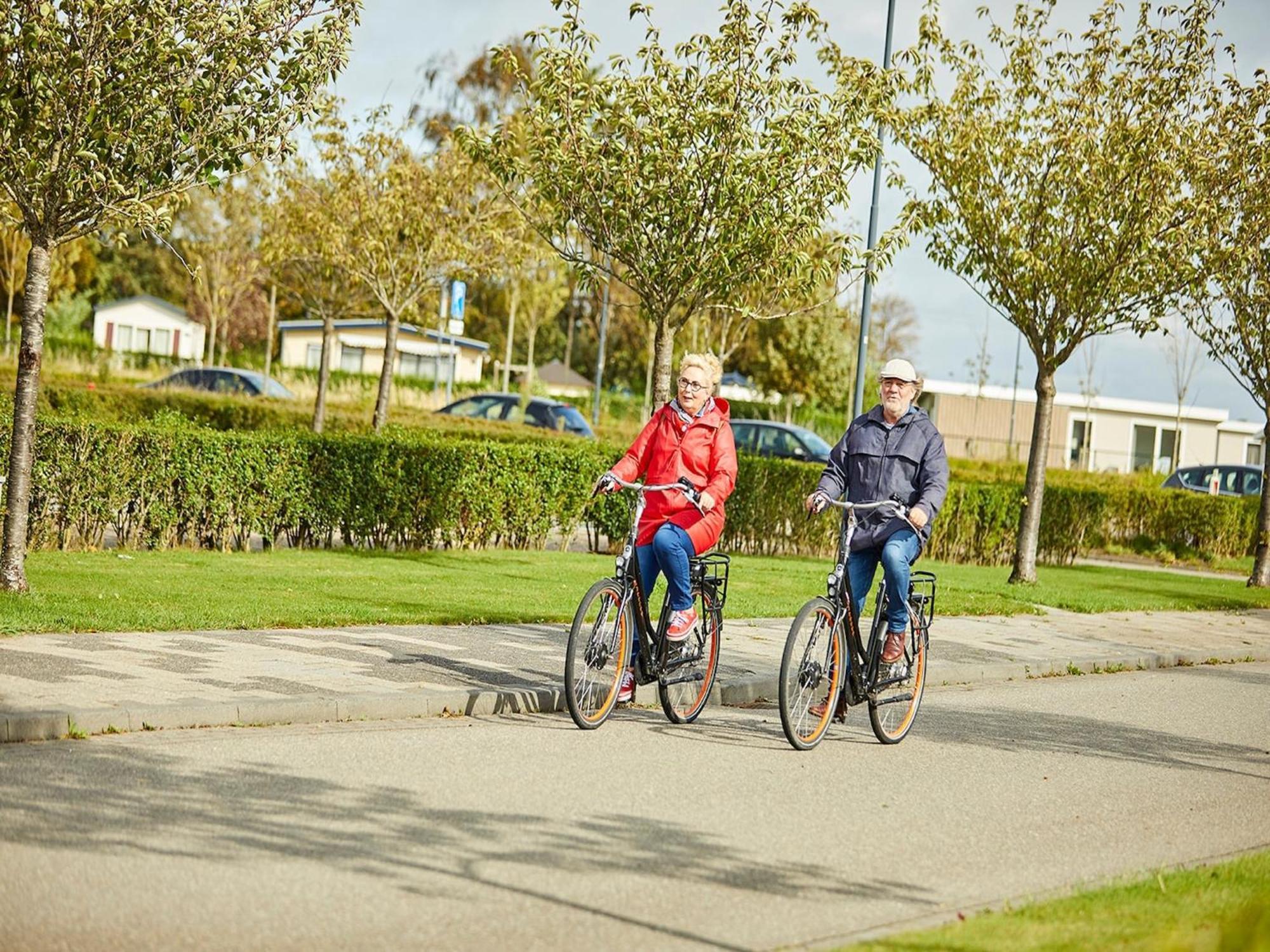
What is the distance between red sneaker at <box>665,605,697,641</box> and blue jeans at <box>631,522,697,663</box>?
0.09 feet

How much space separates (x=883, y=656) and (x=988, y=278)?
1125cm

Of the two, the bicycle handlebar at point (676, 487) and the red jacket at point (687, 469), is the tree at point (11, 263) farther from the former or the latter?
the bicycle handlebar at point (676, 487)

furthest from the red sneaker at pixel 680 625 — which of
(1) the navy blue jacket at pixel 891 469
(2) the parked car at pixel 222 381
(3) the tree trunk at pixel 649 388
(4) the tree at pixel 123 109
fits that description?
(2) the parked car at pixel 222 381

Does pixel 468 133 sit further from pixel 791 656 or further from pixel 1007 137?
pixel 791 656

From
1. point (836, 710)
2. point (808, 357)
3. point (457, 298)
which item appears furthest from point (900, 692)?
point (808, 357)

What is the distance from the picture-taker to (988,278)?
18641mm

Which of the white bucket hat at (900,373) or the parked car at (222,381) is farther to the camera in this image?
the parked car at (222,381)

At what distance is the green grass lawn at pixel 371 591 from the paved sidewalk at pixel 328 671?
1.14ft

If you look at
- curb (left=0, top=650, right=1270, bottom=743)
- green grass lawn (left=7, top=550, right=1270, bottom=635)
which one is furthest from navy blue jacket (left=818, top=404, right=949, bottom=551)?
green grass lawn (left=7, top=550, right=1270, bottom=635)

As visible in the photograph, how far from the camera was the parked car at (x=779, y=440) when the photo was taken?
30.6 metres

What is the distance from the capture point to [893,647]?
8.34 metres

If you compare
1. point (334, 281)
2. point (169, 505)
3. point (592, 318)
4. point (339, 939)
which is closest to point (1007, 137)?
point (169, 505)

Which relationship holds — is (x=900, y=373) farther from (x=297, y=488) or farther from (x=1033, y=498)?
(x=1033, y=498)

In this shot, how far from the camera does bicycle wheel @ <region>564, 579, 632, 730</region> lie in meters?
7.82
